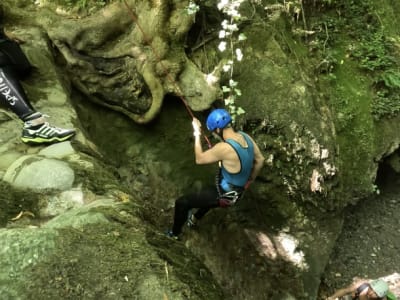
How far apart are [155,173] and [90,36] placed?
207 cm

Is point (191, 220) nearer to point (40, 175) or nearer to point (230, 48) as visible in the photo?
point (230, 48)

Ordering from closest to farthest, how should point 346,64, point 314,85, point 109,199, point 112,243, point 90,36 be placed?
point 112,243
point 109,199
point 90,36
point 314,85
point 346,64

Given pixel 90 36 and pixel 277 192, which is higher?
pixel 90 36

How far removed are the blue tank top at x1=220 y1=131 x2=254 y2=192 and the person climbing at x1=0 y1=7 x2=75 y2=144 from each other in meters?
1.72

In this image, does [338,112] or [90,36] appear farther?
[338,112]

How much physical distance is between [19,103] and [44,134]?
0.53 meters

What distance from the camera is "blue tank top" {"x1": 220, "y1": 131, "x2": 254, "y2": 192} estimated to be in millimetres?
4691

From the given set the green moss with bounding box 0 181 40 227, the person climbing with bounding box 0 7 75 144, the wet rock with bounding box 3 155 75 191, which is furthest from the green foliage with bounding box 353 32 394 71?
the green moss with bounding box 0 181 40 227

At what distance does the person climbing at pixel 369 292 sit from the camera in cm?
588

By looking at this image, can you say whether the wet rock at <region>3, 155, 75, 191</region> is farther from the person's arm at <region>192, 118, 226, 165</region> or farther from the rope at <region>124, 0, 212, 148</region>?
the rope at <region>124, 0, 212, 148</region>

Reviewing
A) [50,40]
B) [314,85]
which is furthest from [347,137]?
[50,40]

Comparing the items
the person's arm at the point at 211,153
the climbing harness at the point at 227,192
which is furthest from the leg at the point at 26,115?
the climbing harness at the point at 227,192

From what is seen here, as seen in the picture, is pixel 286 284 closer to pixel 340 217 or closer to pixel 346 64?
pixel 340 217

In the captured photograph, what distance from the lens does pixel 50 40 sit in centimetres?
604
